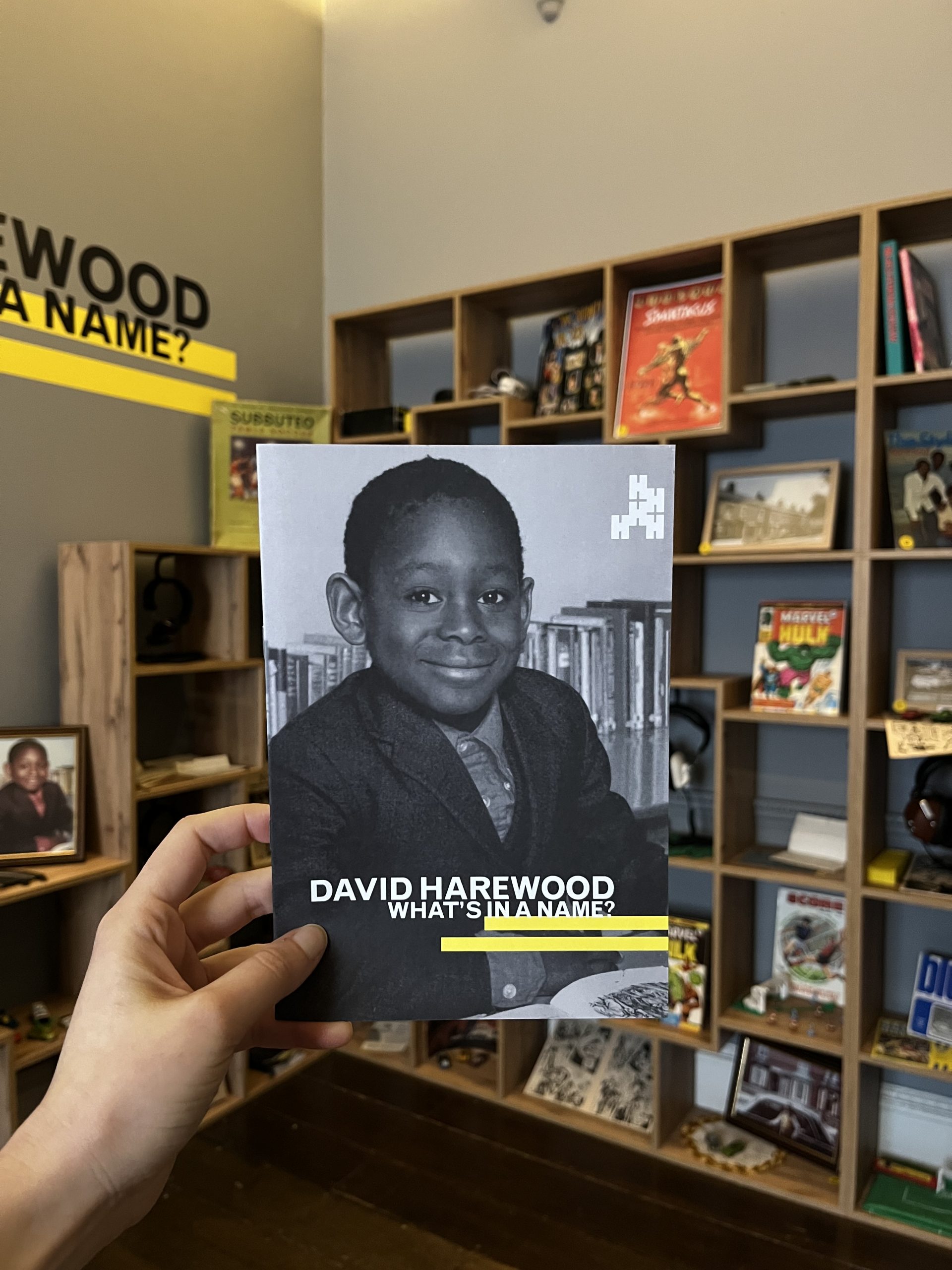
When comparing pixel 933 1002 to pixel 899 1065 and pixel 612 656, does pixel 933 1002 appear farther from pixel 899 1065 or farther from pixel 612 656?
pixel 612 656

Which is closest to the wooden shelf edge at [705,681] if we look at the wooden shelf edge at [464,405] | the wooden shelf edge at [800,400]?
the wooden shelf edge at [800,400]

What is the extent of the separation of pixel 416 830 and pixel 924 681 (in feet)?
6.14

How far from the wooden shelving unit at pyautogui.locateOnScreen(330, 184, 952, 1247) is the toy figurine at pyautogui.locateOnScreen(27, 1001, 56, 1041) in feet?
3.59

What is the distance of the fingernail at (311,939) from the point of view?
0.80 metres

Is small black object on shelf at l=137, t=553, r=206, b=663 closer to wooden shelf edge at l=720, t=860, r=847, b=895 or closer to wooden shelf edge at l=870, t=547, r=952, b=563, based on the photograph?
wooden shelf edge at l=720, t=860, r=847, b=895

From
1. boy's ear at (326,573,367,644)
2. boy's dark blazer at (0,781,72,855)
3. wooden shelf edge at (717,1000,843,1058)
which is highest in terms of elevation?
boy's ear at (326,573,367,644)

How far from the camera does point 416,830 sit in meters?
0.82

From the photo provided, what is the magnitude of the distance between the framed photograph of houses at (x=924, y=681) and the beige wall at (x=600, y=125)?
3.93ft

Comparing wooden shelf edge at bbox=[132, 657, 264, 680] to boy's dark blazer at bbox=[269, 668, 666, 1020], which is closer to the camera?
boy's dark blazer at bbox=[269, 668, 666, 1020]

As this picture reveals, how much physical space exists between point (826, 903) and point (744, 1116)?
620 mm

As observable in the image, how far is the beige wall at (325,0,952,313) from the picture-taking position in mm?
2363

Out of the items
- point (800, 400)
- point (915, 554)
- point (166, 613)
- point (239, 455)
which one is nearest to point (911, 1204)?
point (915, 554)

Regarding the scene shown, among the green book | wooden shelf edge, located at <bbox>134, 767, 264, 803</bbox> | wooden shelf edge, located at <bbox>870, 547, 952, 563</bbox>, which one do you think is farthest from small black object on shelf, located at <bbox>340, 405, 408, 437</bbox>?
the green book

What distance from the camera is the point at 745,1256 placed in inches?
80.7
